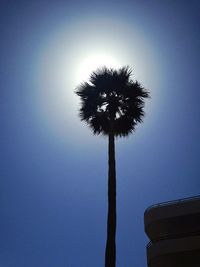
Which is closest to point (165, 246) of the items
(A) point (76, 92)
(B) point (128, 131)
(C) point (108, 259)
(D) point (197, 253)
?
(D) point (197, 253)

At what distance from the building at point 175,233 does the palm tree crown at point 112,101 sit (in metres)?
6.41

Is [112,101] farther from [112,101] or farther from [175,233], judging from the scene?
[175,233]

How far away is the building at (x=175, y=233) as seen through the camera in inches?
818

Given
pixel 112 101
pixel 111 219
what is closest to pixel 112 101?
pixel 112 101

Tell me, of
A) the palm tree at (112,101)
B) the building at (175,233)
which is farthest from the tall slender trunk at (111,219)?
the building at (175,233)

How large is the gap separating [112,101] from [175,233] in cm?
971

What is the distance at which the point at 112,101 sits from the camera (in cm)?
1939

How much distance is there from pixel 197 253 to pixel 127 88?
11.0 metres

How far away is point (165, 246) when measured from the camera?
21.4m

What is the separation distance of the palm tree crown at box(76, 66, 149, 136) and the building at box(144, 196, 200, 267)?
6.41 metres

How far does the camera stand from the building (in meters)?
20.8

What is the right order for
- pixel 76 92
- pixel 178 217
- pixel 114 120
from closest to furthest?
pixel 114 120 < pixel 76 92 < pixel 178 217

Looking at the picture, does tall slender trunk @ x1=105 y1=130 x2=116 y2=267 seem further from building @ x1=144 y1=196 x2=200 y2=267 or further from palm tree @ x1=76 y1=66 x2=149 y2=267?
building @ x1=144 y1=196 x2=200 y2=267

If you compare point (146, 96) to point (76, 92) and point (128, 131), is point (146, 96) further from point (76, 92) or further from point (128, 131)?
point (76, 92)
